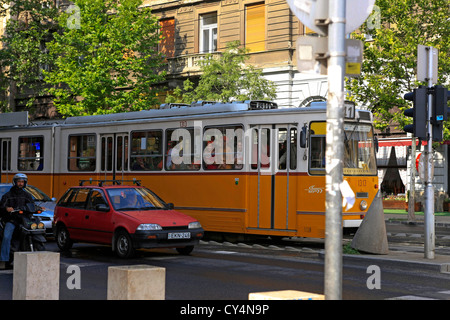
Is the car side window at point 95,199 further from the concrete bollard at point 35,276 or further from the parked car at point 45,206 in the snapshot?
the concrete bollard at point 35,276

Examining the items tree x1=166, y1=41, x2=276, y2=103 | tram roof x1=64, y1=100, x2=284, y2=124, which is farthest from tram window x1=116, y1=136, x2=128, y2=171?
tree x1=166, y1=41, x2=276, y2=103

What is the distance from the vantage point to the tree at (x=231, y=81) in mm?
32812

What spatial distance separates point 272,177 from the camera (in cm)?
1803

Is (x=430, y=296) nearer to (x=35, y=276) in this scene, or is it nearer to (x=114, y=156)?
(x=35, y=276)

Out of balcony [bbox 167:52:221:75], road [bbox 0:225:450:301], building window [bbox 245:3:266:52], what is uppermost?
building window [bbox 245:3:266:52]

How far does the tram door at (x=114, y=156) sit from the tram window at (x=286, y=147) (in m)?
5.42

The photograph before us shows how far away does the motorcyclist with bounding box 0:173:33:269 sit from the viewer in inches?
527

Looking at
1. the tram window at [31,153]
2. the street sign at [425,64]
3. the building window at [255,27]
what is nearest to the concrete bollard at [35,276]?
the street sign at [425,64]

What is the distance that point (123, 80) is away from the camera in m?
35.8

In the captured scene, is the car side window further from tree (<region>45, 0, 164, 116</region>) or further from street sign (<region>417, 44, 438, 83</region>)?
tree (<region>45, 0, 164, 116</region>)

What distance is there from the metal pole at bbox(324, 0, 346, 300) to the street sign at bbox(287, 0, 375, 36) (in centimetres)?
9
